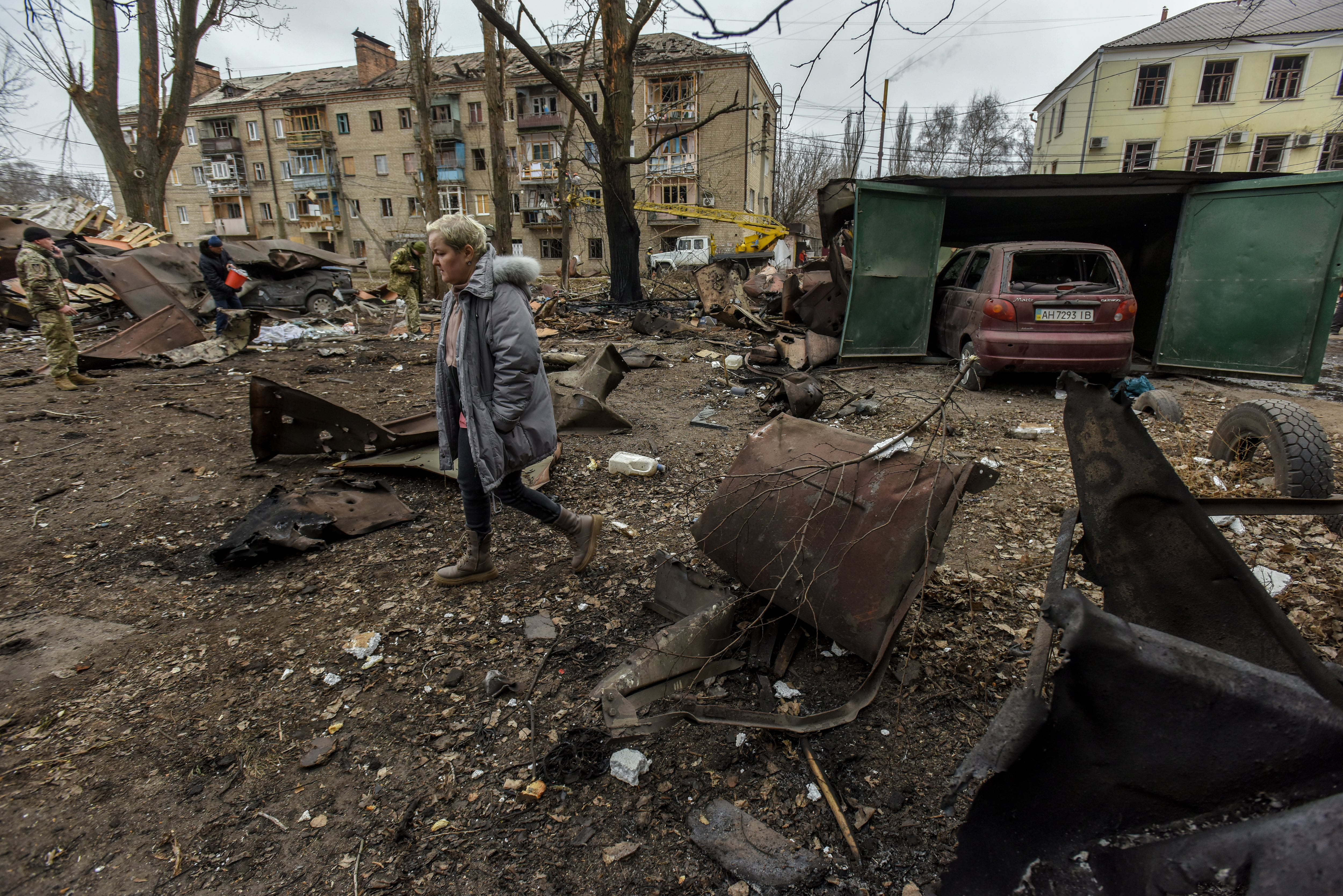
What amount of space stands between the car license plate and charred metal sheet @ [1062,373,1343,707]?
4.83 m

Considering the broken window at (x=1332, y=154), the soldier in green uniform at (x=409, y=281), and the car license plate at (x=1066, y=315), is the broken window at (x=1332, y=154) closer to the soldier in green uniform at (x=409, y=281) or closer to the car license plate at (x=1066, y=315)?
the car license plate at (x=1066, y=315)

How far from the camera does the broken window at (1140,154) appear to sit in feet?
91.8

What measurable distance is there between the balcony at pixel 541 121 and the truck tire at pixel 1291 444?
3975 cm

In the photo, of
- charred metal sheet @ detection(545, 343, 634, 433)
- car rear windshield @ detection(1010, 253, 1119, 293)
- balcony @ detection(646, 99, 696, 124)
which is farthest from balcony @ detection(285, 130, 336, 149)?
car rear windshield @ detection(1010, 253, 1119, 293)

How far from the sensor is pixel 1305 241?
6391 mm

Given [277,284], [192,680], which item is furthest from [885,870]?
[277,284]

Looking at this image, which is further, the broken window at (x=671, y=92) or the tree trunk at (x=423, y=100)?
the broken window at (x=671, y=92)

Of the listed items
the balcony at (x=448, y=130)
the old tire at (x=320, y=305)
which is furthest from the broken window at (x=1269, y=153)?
the balcony at (x=448, y=130)

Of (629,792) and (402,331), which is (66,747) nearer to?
(629,792)

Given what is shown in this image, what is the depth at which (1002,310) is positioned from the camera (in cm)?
591

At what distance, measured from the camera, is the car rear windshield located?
19.0 ft

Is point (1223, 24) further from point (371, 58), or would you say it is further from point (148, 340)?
point (371, 58)

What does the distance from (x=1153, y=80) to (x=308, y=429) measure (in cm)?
3716

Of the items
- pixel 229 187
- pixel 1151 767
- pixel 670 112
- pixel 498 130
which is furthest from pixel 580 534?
pixel 229 187
